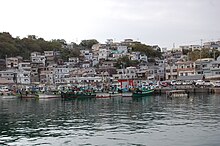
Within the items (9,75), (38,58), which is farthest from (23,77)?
(38,58)

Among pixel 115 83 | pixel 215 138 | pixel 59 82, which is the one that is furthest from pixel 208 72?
pixel 215 138

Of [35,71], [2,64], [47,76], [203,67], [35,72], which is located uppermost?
[2,64]

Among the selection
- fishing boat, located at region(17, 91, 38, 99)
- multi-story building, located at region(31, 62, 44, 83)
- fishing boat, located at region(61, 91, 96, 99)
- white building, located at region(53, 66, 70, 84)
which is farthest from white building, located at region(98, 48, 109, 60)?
fishing boat, located at region(61, 91, 96, 99)

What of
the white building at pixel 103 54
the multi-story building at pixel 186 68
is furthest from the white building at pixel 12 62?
the multi-story building at pixel 186 68

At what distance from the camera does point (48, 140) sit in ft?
67.5

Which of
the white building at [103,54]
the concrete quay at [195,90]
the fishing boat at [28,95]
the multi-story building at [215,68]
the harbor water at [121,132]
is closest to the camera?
Result: the harbor water at [121,132]

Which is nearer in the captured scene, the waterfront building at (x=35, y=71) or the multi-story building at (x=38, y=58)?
the waterfront building at (x=35, y=71)

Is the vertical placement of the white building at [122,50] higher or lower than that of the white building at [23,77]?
higher

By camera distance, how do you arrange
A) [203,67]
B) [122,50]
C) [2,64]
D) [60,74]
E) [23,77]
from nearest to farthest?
1. [203,67]
2. [23,77]
3. [60,74]
4. [2,64]
5. [122,50]

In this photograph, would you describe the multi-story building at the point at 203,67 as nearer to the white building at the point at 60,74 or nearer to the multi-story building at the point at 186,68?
the multi-story building at the point at 186,68

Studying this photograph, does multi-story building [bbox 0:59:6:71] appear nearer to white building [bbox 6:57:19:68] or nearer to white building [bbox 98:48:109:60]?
white building [bbox 6:57:19:68]

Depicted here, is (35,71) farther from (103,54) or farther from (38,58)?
(103,54)

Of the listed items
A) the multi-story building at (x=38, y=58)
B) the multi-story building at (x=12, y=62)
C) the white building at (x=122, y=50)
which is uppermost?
the white building at (x=122, y=50)

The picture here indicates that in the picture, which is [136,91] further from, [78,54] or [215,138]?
[78,54]
